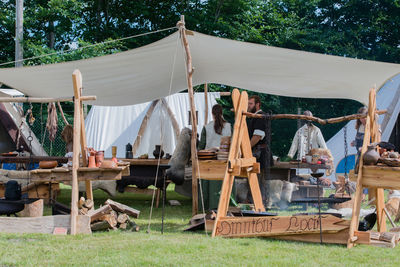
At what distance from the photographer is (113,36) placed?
16.8 metres

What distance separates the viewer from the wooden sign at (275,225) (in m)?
4.43

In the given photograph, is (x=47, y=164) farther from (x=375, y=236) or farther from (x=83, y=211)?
(x=375, y=236)

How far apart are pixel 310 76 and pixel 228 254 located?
342cm

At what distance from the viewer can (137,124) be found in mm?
11797

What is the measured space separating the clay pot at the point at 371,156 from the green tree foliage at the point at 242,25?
37.0ft

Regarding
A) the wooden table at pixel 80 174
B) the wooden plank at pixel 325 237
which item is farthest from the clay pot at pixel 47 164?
the wooden plank at pixel 325 237

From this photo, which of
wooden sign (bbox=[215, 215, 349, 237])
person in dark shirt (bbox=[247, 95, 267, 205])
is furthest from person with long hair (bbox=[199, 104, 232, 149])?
wooden sign (bbox=[215, 215, 349, 237])

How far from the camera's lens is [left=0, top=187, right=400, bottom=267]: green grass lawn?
147 inches

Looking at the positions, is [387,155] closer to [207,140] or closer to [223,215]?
[223,215]

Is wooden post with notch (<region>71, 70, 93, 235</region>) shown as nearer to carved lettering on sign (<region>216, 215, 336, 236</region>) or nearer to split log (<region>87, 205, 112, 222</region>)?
split log (<region>87, 205, 112, 222</region>)

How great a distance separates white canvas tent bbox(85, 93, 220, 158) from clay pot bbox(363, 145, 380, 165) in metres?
6.68

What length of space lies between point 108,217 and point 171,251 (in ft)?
4.36

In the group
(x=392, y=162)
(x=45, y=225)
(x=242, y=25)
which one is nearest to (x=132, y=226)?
(x=45, y=225)

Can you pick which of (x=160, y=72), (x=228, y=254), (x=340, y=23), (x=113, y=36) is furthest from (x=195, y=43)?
(x=340, y=23)
